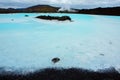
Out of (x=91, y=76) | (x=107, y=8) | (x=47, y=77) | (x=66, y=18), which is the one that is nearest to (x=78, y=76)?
(x=91, y=76)

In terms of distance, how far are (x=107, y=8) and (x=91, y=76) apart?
5598 centimetres

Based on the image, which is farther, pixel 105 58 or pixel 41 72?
pixel 105 58

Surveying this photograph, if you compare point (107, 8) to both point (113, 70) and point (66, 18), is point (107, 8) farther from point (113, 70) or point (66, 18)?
point (113, 70)

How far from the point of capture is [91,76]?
600 cm

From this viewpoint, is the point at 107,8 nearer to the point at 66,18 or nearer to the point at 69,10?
the point at 69,10

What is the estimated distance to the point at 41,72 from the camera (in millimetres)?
6336

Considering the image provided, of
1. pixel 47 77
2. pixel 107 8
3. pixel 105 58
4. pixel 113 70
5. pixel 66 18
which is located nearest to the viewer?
pixel 47 77

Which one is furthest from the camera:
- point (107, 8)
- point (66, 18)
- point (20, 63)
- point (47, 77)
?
point (107, 8)

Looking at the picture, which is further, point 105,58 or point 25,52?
point 25,52

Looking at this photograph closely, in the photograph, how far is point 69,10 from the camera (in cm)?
7625

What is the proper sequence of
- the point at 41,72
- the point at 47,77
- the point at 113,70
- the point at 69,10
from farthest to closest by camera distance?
1. the point at 69,10
2. the point at 113,70
3. the point at 41,72
4. the point at 47,77

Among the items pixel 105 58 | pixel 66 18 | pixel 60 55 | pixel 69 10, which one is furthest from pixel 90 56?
pixel 69 10

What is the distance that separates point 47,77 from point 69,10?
71.6 meters

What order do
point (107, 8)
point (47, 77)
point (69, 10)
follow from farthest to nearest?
point (69, 10), point (107, 8), point (47, 77)
